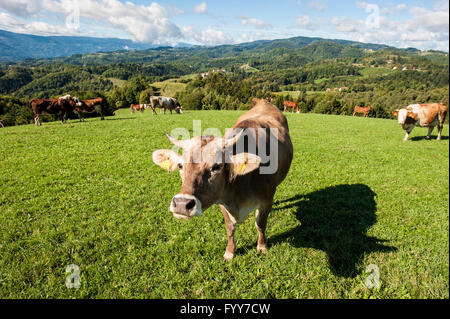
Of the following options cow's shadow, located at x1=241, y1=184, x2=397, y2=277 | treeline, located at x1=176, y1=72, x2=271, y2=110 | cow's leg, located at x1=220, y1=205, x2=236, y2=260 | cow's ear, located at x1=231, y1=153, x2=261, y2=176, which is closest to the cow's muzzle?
cow's ear, located at x1=231, y1=153, x2=261, y2=176

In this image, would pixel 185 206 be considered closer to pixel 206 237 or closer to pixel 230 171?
pixel 230 171

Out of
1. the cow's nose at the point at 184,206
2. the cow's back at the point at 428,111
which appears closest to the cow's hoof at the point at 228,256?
the cow's nose at the point at 184,206

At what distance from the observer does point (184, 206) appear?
2.48 m

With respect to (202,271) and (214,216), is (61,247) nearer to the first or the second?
(202,271)

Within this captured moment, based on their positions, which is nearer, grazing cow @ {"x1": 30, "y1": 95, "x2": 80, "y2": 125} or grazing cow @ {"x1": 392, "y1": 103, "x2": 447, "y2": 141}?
grazing cow @ {"x1": 392, "y1": 103, "x2": 447, "y2": 141}

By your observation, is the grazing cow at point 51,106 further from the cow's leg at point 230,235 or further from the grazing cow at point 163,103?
the cow's leg at point 230,235

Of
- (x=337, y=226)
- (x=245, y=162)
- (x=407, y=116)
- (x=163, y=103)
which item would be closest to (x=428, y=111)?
(x=407, y=116)

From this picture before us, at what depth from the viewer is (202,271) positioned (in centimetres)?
393

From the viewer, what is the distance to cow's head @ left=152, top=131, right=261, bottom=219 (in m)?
2.51

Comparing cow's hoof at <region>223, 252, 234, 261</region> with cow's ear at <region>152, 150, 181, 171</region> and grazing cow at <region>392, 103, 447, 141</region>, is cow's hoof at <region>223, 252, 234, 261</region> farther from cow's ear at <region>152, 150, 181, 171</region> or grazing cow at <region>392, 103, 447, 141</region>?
grazing cow at <region>392, 103, 447, 141</region>

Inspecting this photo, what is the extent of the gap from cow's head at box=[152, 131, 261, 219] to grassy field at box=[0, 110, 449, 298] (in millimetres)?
1946

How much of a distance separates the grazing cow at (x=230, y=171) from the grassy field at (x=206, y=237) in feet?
2.50
